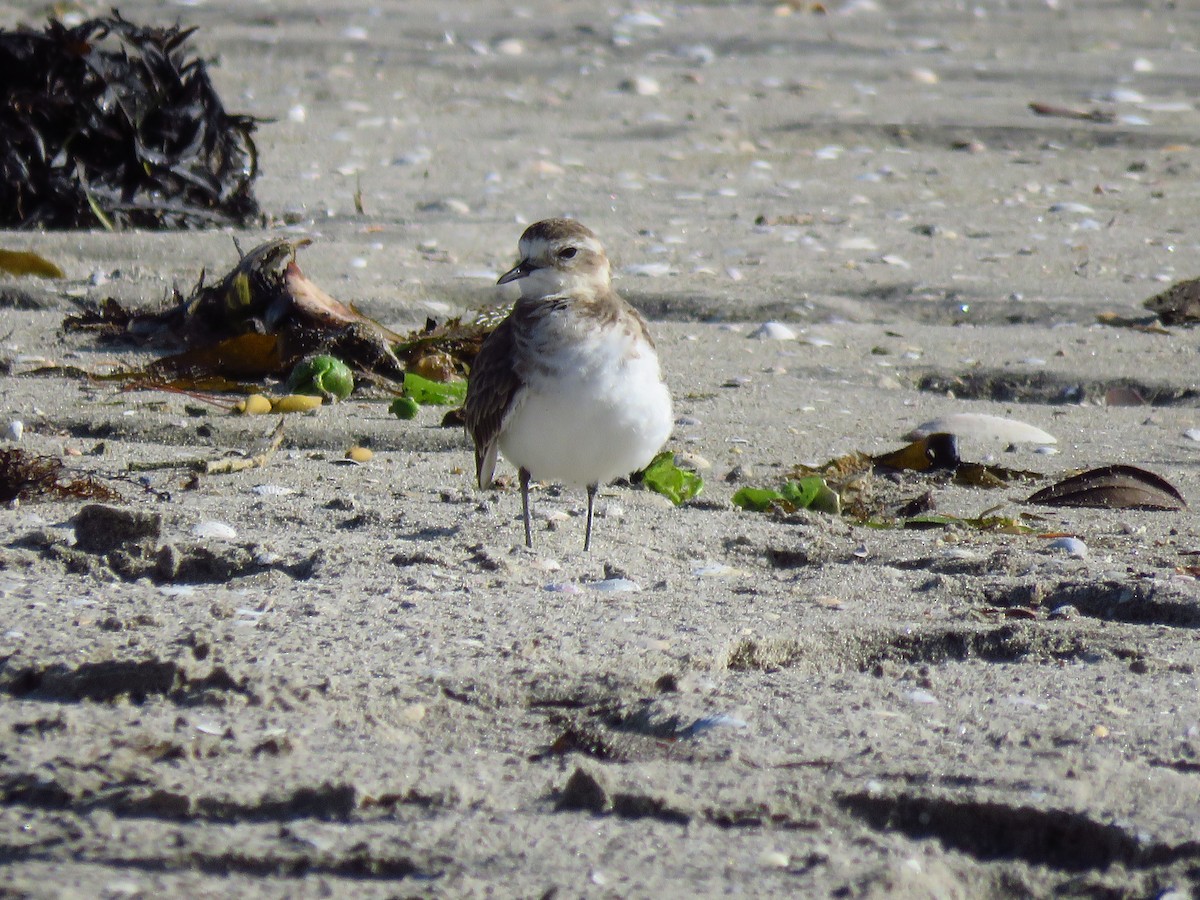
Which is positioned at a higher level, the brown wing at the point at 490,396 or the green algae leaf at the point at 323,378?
the brown wing at the point at 490,396

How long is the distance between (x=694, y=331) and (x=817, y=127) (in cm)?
400

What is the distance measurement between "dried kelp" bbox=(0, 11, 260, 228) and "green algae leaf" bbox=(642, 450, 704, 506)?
3.23 m

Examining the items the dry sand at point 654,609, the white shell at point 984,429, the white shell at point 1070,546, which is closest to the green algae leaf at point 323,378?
the dry sand at point 654,609

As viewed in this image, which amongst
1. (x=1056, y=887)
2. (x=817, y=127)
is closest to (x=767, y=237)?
(x=817, y=127)

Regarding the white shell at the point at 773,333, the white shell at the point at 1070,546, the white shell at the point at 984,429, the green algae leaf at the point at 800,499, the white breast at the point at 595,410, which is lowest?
the green algae leaf at the point at 800,499

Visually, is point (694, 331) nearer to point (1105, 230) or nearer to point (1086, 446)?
point (1086, 446)

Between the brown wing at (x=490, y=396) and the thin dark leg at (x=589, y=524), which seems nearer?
the thin dark leg at (x=589, y=524)

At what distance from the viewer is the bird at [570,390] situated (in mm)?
4098

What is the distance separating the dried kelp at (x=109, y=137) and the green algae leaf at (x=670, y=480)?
3.23 m

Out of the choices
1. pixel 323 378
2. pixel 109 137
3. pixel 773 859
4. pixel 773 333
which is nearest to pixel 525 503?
pixel 323 378

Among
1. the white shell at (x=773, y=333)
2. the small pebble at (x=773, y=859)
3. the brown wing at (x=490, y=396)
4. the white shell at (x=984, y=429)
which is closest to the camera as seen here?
the small pebble at (x=773, y=859)

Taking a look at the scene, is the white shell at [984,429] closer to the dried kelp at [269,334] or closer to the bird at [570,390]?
the bird at [570,390]

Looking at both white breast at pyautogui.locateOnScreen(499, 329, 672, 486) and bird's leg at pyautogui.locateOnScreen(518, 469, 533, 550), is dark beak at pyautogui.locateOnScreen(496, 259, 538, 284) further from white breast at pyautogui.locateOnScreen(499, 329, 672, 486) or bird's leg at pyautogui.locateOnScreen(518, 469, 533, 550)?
bird's leg at pyautogui.locateOnScreen(518, 469, 533, 550)

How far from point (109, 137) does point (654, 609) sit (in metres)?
4.53
